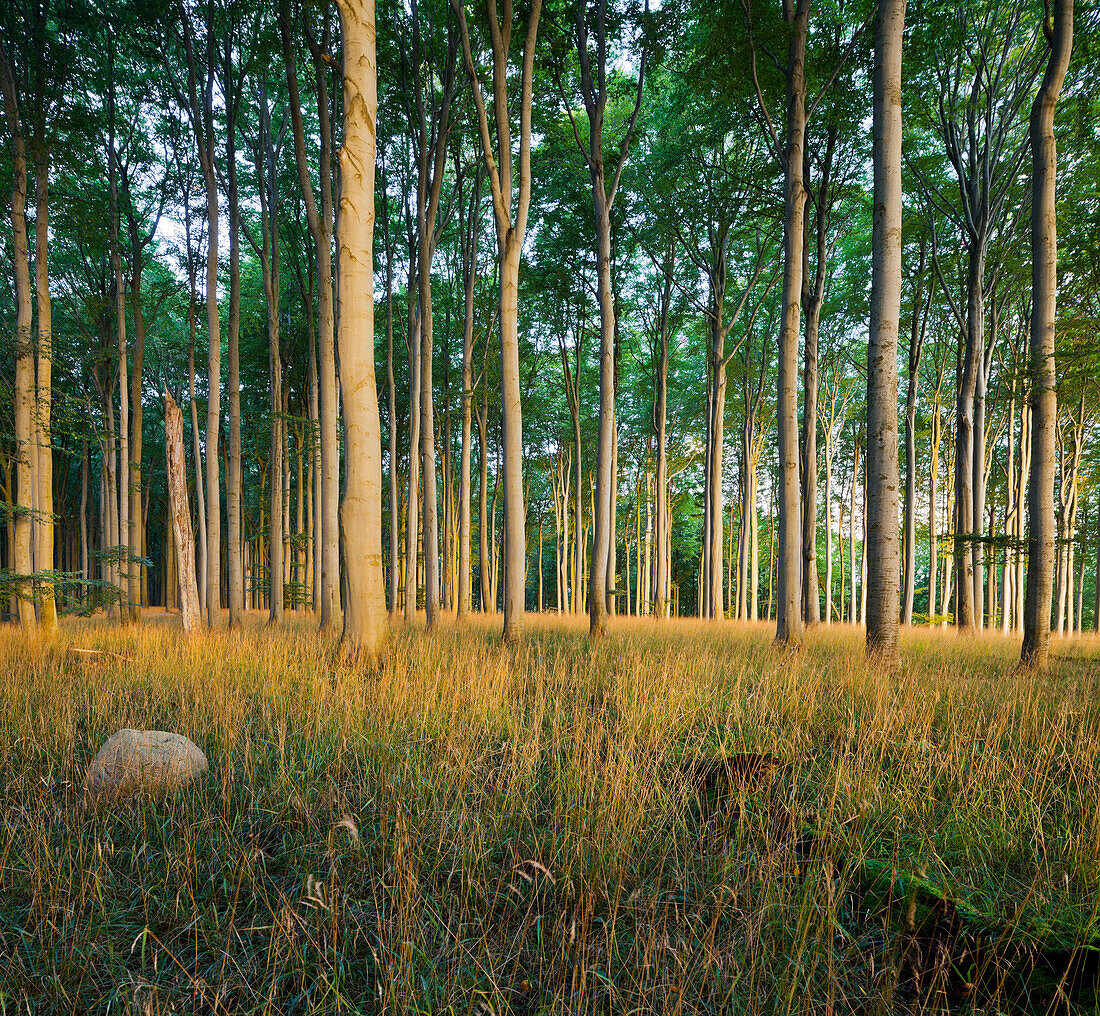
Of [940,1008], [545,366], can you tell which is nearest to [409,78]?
[545,366]

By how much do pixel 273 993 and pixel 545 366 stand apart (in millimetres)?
19893

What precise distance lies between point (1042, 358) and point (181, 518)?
36.0ft

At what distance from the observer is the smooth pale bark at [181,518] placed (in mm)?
7434

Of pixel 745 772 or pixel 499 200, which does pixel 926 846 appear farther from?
pixel 499 200

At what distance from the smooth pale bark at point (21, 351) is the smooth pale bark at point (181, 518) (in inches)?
71.1

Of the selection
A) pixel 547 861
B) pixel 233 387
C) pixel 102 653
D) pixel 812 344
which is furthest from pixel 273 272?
pixel 547 861

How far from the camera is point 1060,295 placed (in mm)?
11398

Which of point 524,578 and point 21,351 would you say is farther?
point 524,578

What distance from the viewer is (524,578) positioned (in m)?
8.28

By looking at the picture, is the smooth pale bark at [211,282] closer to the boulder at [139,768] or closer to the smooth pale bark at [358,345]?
the smooth pale bark at [358,345]

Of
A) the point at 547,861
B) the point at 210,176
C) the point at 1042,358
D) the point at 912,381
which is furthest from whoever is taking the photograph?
the point at 912,381

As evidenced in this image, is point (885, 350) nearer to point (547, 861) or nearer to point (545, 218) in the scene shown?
point (547, 861)

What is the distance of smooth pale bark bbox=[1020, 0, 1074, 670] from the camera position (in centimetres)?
607

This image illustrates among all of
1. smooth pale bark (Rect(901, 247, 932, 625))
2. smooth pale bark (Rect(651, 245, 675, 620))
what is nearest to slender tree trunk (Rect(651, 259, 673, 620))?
smooth pale bark (Rect(651, 245, 675, 620))
